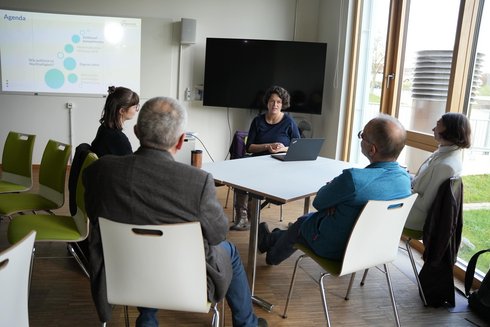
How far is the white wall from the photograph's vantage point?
5148 mm

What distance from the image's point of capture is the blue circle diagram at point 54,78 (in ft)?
17.0

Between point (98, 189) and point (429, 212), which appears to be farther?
point (429, 212)

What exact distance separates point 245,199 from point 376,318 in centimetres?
163

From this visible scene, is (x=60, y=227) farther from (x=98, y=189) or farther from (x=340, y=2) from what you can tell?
(x=340, y=2)

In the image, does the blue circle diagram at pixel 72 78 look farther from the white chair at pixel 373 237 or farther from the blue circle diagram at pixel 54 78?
the white chair at pixel 373 237

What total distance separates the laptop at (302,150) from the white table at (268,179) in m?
0.05

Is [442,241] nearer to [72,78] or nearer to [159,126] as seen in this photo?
[159,126]

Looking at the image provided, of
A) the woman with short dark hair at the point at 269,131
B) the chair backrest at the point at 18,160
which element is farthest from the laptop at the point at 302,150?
the chair backrest at the point at 18,160

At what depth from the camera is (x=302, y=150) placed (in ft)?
9.98

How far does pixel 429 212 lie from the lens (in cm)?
248

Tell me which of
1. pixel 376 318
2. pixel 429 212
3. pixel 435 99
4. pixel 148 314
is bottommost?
pixel 376 318

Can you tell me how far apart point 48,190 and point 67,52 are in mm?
2914

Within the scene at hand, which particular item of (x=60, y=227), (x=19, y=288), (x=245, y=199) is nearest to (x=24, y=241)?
(x=19, y=288)

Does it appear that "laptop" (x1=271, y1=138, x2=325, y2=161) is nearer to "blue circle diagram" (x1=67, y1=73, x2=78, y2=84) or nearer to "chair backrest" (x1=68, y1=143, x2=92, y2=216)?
"chair backrest" (x1=68, y1=143, x2=92, y2=216)
